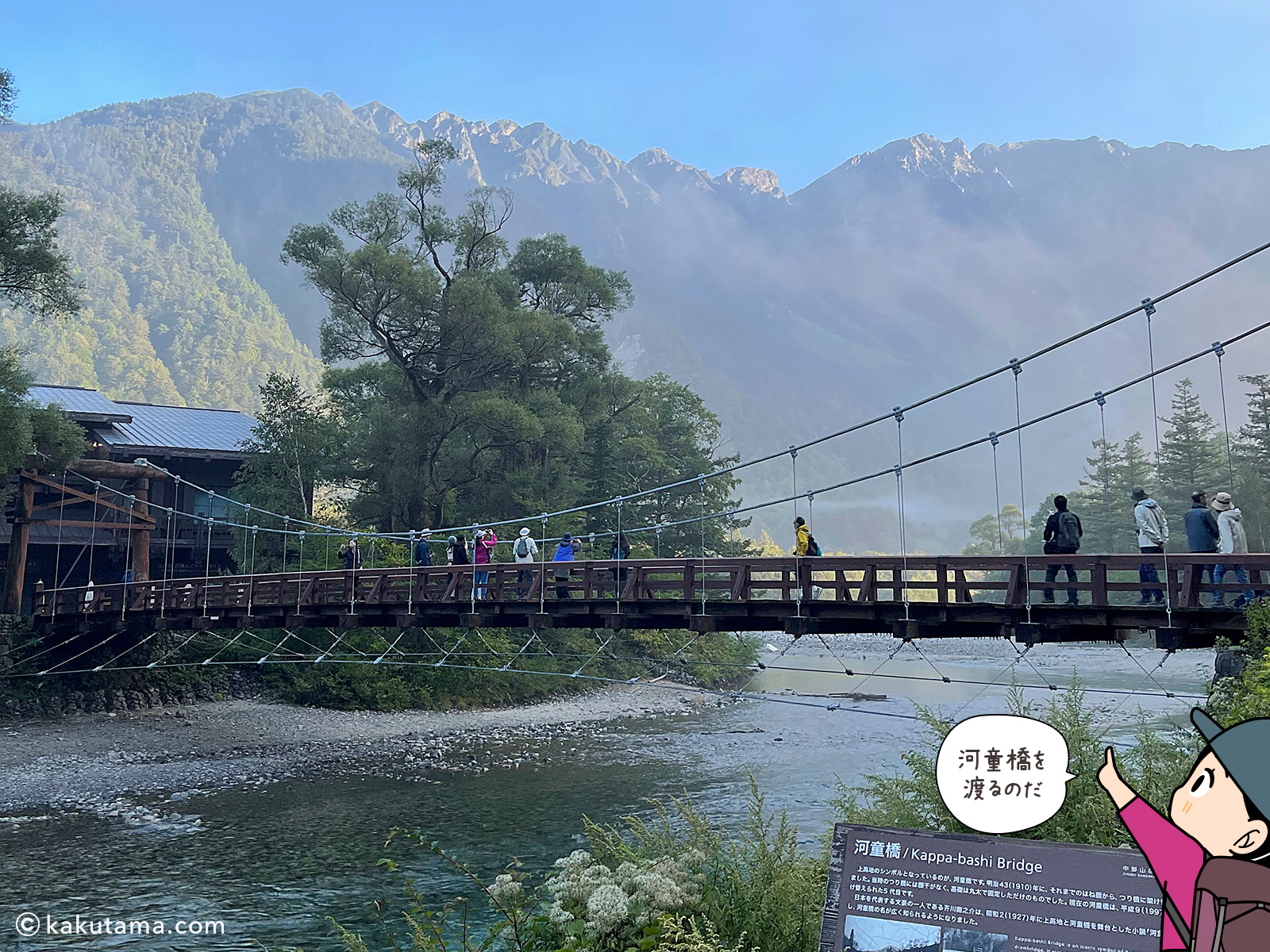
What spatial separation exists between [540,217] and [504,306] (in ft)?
570

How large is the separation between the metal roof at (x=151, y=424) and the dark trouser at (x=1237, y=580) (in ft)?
80.1

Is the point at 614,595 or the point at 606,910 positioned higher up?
the point at 614,595

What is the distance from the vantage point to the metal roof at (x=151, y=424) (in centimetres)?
2542

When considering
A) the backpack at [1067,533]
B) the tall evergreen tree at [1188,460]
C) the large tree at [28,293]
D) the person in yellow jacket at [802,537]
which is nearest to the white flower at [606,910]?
the backpack at [1067,533]

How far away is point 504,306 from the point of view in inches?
1123

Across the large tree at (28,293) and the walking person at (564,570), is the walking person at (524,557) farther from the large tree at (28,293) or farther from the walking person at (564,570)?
the large tree at (28,293)

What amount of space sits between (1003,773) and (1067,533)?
7.69 m

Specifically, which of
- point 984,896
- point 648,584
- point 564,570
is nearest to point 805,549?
point 648,584

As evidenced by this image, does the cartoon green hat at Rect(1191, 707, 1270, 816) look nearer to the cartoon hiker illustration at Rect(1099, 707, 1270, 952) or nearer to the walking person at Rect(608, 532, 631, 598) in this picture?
the cartoon hiker illustration at Rect(1099, 707, 1270, 952)

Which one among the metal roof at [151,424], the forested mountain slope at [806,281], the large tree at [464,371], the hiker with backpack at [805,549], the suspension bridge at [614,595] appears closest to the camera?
the suspension bridge at [614,595]

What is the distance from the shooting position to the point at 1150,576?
976cm

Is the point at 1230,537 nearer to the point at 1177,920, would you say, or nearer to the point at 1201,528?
the point at 1201,528

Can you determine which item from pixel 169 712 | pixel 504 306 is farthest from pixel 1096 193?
pixel 169 712

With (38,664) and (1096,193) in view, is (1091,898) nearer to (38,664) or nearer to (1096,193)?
(38,664)
